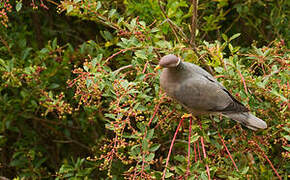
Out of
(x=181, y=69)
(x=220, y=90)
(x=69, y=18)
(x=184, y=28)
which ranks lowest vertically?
(x=220, y=90)

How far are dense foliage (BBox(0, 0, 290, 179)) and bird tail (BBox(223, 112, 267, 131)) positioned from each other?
0.17ft

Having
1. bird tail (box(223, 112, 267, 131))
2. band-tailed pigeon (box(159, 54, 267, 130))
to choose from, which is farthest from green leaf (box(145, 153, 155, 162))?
bird tail (box(223, 112, 267, 131))

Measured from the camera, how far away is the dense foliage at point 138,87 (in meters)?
1.83

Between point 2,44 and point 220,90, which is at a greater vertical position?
point 2,44

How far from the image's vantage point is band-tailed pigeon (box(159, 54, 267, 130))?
2.00 meters

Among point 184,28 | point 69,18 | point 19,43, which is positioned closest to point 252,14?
point 184,28

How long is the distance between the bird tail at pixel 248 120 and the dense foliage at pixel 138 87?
0.05 metres

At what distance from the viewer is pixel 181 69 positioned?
2047 mm

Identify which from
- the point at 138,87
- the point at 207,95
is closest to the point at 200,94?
Result: the point at 207,95

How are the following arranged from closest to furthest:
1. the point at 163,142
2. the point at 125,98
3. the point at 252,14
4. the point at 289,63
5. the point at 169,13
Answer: the point at 125,98 → the point at 289,63 → the point at 169,13 → the point at 163,142 → the point at 252,14

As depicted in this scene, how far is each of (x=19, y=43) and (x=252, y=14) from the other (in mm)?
1775

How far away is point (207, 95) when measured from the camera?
210cm

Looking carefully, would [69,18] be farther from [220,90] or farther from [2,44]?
[220,90]

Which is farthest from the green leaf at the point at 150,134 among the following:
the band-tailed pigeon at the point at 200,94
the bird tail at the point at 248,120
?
the bird tail at the point at 248,120
